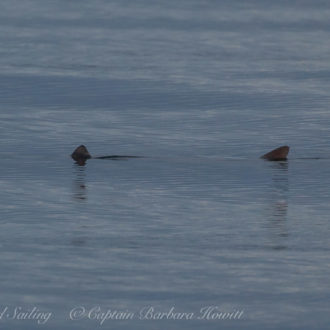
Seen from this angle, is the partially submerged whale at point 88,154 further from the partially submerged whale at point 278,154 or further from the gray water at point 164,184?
the gray water at point 164,184

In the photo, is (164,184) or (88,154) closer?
(164,184)

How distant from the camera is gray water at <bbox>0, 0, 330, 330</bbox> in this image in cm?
741

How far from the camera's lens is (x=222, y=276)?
783 centimetres

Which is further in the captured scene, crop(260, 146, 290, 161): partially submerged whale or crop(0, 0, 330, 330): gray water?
crop(260, 146, 290, 161): partially submerged whale

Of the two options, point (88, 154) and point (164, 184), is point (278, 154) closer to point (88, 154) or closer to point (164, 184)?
point (164, 184)

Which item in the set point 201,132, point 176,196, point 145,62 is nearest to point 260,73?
point 145,62

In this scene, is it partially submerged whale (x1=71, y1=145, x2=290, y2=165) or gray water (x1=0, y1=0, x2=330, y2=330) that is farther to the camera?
partially submerged whale (x1=71, y1=145, x2=290, y2=165)

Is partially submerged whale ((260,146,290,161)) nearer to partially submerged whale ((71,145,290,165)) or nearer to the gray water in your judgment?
partially submerged whale ((71,145,290,165))

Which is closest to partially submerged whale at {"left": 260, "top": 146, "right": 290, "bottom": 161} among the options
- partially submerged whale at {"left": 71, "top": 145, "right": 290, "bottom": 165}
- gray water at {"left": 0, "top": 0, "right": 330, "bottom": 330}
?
partially submerged whale at {"left": 71, "top": 145, "right": 290, "bottom": 165}

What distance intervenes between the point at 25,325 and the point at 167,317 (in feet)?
2.73

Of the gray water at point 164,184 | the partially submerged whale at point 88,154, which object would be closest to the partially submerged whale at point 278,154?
the partially submerged whale at point 88,154

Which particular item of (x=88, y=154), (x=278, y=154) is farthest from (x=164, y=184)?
(x=278, y=154)

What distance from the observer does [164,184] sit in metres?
10.8

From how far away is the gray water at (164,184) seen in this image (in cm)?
741
